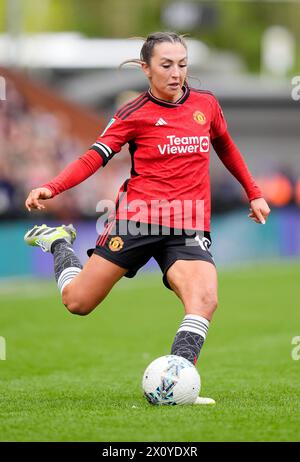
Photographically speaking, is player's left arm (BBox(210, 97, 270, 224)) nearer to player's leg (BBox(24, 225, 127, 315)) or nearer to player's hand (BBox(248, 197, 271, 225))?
player's hand (BBox(248, 197, 271, 225))

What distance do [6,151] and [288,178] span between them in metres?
7.55

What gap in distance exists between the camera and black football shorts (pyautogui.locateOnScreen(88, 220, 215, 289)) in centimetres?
759

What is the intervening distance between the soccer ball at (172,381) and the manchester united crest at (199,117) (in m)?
1.58

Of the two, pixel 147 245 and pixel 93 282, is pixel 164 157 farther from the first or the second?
pixel 93 282

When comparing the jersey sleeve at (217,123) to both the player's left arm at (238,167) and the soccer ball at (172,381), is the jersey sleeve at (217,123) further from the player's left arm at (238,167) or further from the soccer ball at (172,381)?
the soccer ball at (172,381)

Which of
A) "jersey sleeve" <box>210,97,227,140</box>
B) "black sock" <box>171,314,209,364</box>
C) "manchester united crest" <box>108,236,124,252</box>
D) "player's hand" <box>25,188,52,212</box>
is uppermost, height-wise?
"jersey sleeve" <box>210,97,227,140</box>

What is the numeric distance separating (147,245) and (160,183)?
1.37 ft

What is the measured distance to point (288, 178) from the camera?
81.8 ft

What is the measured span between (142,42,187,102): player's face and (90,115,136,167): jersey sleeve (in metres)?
0.33

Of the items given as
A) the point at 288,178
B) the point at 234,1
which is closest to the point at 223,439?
the point at 288,178

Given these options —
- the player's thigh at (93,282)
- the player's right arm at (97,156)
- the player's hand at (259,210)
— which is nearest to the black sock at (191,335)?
the player's thigh at (93,282)

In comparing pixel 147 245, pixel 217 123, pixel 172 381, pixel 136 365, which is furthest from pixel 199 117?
pixel 136 365

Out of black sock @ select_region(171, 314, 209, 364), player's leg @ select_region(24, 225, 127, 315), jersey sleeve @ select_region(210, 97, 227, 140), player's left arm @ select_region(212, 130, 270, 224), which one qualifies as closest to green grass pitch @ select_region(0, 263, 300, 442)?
black sock @ select_region(171, 314, 209, 364)
